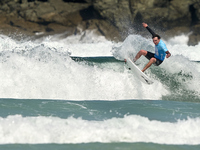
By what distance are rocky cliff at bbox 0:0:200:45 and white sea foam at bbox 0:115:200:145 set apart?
26901 millimetres

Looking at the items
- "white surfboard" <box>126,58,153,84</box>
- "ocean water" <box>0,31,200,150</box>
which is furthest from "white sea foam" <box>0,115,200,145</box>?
"white surfboard" <box>126,58,153,84</box>

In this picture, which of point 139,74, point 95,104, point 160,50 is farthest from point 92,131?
point 139,74

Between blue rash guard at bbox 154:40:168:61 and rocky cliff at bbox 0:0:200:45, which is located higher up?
blue rash guard at bbox 154:40:168:61

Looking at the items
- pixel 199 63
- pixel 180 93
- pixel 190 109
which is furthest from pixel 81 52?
pixel 190 109

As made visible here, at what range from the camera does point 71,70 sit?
443 inches

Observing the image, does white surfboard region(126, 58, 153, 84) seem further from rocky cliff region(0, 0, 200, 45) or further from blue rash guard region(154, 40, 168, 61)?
rocky cliff region(0, 0, 200, 45)

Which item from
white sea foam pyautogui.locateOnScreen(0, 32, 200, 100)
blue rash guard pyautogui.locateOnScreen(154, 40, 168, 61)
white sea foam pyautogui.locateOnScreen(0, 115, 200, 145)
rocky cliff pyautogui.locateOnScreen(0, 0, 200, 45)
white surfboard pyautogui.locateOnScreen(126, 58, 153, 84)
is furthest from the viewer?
rocky cliff pyautogui.locateOnScreen(0, 0, 200, 45)

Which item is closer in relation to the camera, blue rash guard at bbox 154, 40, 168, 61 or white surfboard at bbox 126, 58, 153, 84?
blue rash guard at bbox 154, 40, 168, 61

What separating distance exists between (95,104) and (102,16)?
82.6 ft

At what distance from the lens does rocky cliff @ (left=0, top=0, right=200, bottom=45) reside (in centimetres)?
3306

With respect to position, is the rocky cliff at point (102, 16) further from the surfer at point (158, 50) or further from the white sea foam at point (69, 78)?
the surfer at point (158, 50)

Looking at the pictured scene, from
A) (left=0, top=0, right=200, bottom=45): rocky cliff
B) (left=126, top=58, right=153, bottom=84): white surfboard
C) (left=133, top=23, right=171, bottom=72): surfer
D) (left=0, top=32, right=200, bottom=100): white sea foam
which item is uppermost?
(left=133, top=23, right=171, bottom=72): surfer

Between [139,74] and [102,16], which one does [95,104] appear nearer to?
[139,74]

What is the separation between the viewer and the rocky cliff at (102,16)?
33.1 metres
